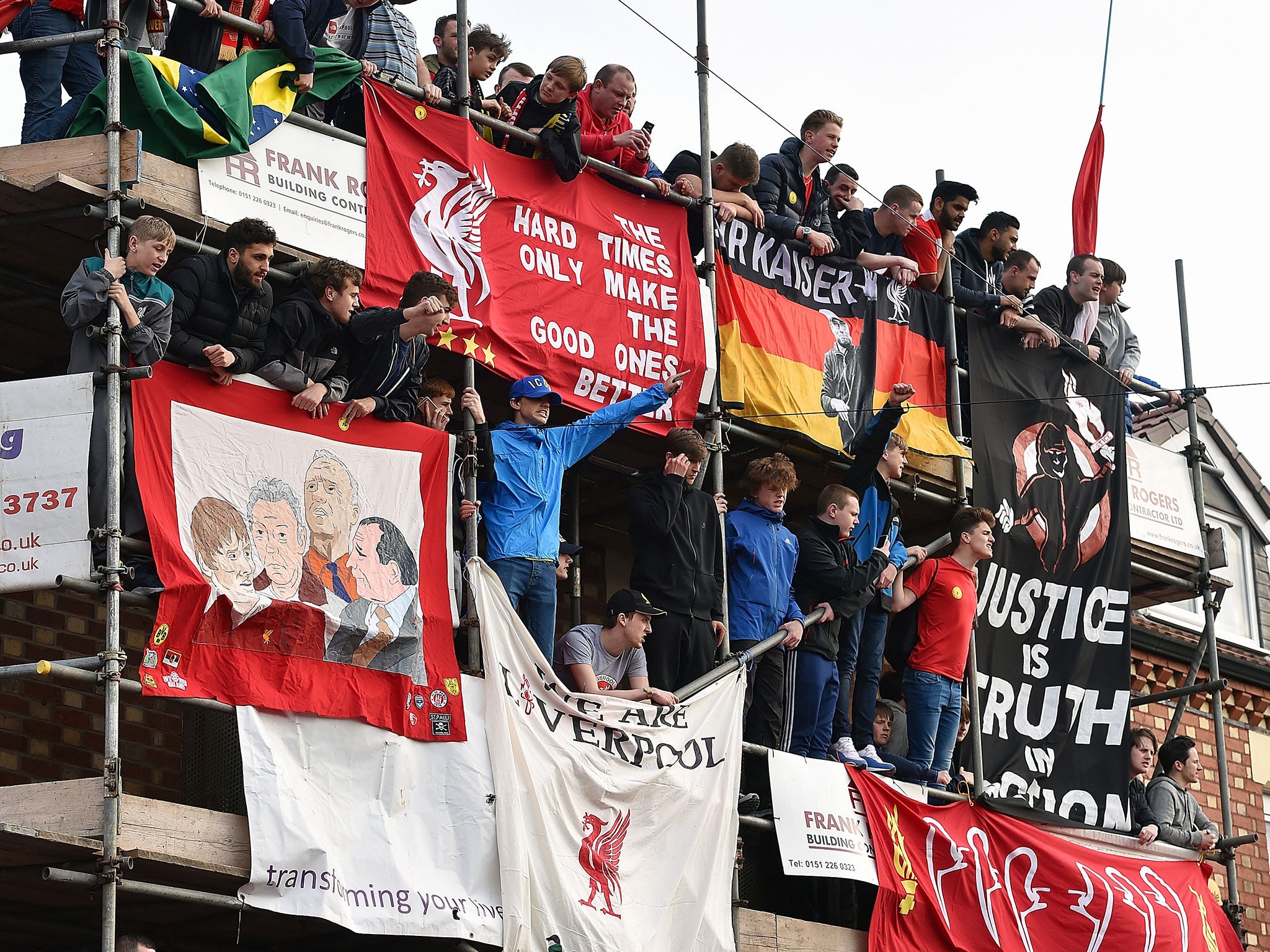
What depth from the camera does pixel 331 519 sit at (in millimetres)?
9828

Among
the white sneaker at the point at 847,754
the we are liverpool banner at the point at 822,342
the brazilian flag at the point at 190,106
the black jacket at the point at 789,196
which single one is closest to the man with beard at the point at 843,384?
the we are liverpool banner at the point at 822,342

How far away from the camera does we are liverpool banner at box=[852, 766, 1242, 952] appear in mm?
11766

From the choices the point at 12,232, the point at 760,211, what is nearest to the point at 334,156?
the point at 12,232

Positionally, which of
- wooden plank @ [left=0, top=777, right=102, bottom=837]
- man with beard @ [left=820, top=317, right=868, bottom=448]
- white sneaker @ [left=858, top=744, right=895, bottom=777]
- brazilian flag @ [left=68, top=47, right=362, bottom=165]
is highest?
brazilian flag @ [left=68, top=47, right=362, bottom=165]

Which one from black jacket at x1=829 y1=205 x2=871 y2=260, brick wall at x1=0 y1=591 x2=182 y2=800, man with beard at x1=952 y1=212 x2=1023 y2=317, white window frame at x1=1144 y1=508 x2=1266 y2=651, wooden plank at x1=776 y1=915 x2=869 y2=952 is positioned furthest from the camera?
white window frame at x1=1144 y1=508 x2=1266 y2=651

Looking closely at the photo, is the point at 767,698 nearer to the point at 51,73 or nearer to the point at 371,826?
the point at 371,826

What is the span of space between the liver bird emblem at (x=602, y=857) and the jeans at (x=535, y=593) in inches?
36.4

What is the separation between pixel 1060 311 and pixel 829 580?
3.97 m

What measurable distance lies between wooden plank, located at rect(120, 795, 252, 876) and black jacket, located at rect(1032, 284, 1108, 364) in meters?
7.86

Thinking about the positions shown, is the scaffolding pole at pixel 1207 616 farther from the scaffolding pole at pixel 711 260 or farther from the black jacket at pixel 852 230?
the scaffolding pole at pixel 711 260

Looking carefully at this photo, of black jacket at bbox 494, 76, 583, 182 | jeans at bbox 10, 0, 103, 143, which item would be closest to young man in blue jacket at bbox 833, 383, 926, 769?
black jacket at bbox 494, 76, 583, 182

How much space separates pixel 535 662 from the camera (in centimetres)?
1021

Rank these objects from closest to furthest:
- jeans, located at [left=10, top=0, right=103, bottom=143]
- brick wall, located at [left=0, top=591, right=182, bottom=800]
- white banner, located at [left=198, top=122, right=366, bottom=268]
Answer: jeans, located at [left=10, top=0, right=103, bottom=143], white banner, located at [left=198, top=122, right=366, bottom=268], brick wall, located at [left=0, top=591, right=182, bottom=800]

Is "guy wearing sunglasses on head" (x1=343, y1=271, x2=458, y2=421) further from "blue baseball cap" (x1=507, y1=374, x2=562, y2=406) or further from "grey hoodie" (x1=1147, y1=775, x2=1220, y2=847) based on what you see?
"grey hoodie" (x1=1147, y1=775, x2=1220, y2=847)
